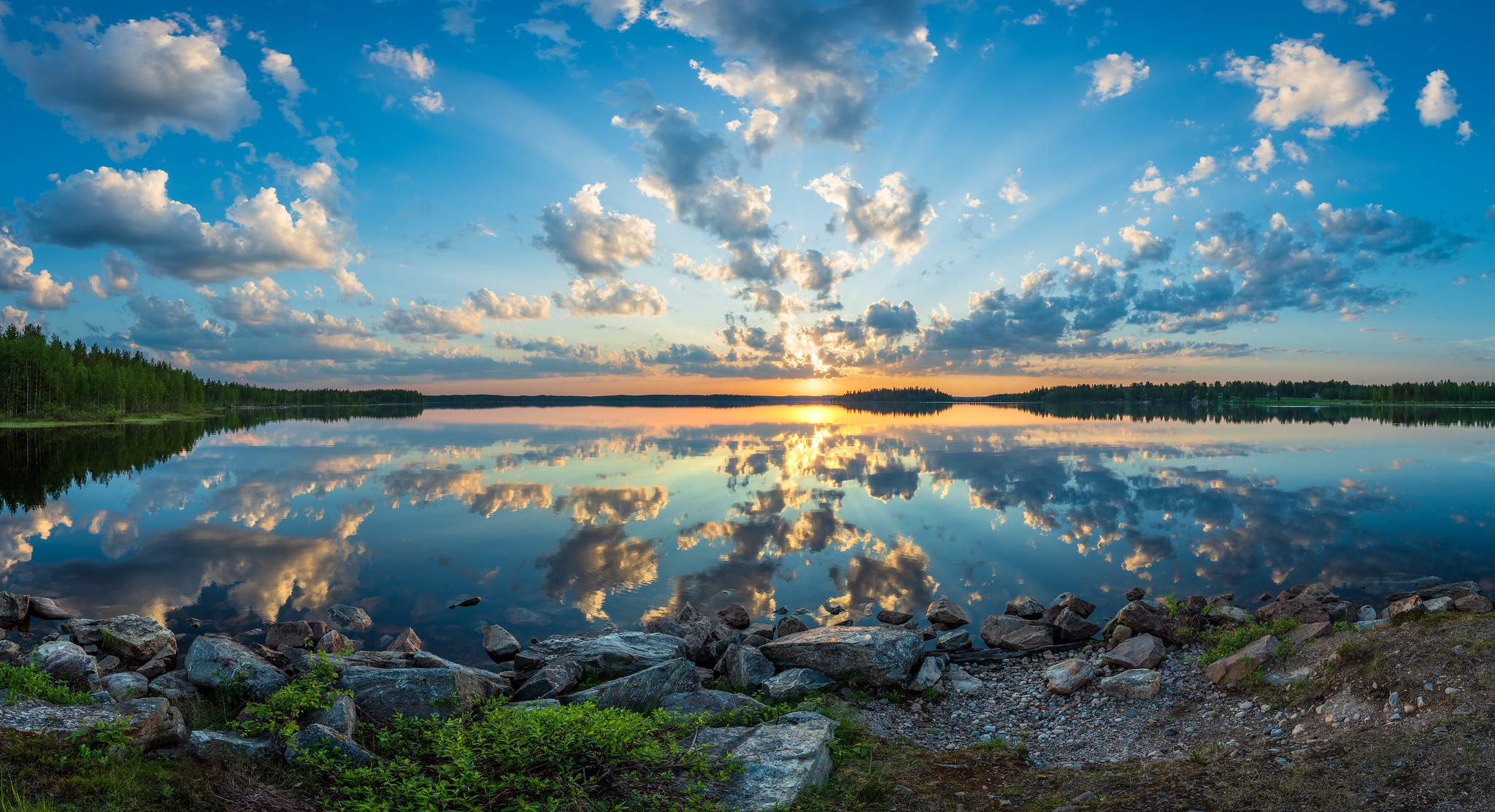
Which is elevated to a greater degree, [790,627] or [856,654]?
[856,654]

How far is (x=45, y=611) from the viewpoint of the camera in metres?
18.2

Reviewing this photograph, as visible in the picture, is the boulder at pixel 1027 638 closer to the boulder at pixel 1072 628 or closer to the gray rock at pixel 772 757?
→ the boulder at pixel 1072 628

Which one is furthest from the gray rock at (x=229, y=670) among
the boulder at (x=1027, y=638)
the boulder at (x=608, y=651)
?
the boulder at (x=1027, y=638)

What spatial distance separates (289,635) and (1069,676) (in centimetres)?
1767

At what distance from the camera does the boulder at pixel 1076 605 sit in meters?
17.1

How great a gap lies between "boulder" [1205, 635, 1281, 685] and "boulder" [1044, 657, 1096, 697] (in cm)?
199

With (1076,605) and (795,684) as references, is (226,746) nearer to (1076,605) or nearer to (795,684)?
(795,684)

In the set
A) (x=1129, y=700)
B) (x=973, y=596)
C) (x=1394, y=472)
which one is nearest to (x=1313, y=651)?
(x=1129, y=700)

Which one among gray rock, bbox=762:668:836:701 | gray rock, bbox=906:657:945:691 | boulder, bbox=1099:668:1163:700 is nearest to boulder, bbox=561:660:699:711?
gray rock, bbox=762:668:836:701

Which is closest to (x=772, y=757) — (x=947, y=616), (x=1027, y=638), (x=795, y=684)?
(x=795, y=684)

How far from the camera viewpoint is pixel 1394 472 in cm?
4209

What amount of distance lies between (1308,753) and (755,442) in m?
61.3

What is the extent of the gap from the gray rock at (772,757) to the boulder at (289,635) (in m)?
11.4

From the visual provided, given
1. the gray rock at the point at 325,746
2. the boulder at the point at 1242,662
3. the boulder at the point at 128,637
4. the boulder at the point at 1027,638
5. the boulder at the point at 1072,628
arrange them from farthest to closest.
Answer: the boulder at the point at 1072,628 < the boulder at the point at 1027,638 < the boulder at the point at 128,637 < the boulder at the point at 1242,662 < the gray rock at the point at 325,746
